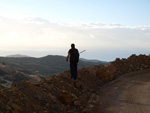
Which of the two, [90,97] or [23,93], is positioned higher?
[23,93]

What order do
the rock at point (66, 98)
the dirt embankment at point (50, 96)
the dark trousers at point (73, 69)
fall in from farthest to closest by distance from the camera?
the dark trousers at point (73, 69) → the rock at point (66, 98) → the dirt embankment at point (50, 96)

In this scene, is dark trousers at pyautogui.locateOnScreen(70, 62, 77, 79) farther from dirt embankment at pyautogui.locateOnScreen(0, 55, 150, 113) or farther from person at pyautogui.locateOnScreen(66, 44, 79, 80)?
dirt embankment at pyautogui.locateOnScreen(0, 55, 150, 113)

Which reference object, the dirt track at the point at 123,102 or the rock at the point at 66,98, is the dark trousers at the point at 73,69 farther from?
the rock at the point at 66,98

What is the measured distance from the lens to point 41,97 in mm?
7840

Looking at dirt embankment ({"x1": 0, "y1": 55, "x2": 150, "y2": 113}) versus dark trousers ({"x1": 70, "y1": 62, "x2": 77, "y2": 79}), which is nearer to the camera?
dirt embankment ({"x1": 0, "y1": 55, "x2": 150, "y2": 113})

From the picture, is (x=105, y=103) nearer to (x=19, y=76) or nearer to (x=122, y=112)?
(x=122, y=112)

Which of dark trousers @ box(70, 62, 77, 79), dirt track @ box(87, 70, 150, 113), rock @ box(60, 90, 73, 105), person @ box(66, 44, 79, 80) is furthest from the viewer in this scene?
dark trousers @ box(70, 62, 77, 79)

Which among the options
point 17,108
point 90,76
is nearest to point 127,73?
point 90,76

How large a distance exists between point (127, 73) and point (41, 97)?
11.9 m

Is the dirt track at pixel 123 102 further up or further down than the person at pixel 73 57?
further down

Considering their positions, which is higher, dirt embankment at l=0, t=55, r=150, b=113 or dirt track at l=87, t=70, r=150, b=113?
dirt embankment at l=0, t=55, r=150, b=113

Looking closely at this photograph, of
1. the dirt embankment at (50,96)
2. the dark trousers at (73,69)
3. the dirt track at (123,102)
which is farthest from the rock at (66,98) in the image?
the dark trousers at (73,69)

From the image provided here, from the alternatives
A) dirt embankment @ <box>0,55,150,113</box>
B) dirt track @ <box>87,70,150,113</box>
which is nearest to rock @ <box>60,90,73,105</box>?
dirt embankment @ <box>0,55,150,113</box>

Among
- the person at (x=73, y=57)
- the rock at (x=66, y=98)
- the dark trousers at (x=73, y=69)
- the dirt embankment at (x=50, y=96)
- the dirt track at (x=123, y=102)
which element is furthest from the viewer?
the dark trousers at (x=73, y=69)
